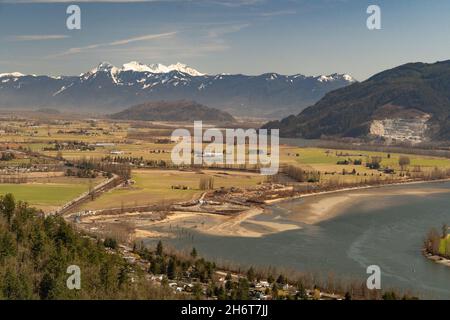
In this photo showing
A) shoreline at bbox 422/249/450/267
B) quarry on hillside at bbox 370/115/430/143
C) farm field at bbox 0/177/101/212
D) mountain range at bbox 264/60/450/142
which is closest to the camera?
shoreline at bbox 422/249/450/267

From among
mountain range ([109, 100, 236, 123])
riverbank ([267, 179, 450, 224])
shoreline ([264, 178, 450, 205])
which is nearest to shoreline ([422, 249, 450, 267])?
riverbank ([267, 179, 450, 224])

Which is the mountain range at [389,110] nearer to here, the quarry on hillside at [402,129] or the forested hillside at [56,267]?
the quarry on hillside at [402,129]

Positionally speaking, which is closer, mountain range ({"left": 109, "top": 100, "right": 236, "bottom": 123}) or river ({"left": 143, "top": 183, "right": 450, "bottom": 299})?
river ({"left": 143, "top": 183, "right": 450, "bottom": 299})

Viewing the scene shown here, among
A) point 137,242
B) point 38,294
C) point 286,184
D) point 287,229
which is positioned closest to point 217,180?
point 286,184

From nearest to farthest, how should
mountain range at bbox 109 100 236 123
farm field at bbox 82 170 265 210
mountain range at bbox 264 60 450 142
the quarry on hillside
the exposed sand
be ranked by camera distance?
the exposed sand
farm field at bbox 82 170 265 210
the quarry on hillside
mountain range at bbox 264 60 450 142
mountain range at bbox 109 100 236 123

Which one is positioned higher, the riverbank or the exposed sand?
the riverbank

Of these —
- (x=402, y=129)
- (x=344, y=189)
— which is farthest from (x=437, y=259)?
(x=402, y=129)

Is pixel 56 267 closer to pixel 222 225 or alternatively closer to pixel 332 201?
pixel 222 225

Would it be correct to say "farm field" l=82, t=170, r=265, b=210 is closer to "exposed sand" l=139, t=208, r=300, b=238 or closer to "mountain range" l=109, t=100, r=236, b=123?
"exposed sand" l=139, t=208, r=300, b=238
